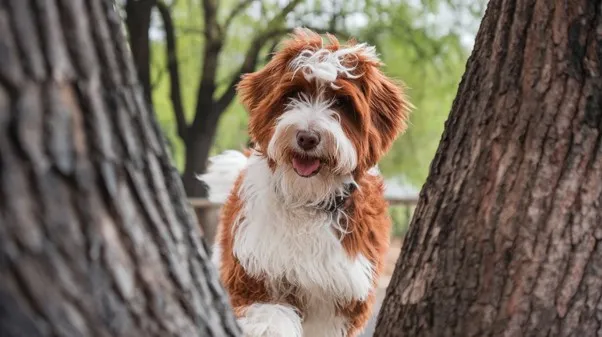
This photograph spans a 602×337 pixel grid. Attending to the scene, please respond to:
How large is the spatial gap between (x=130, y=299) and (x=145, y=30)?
12191mm

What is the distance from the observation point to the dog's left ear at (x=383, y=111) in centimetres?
445

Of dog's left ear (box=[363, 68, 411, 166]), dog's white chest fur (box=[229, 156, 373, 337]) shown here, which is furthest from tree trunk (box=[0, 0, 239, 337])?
dog's left ear (box=[363, 68, 411, 166])

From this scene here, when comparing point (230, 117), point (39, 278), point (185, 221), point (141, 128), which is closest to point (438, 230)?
point (185, 221)

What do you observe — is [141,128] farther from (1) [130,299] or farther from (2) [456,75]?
(2) [456,75]

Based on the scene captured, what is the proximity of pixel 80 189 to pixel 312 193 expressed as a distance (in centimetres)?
253

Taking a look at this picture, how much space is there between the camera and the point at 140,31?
45.3 ft

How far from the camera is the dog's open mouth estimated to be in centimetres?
419

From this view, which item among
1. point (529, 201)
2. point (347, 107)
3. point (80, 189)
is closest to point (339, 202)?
point (347, 107)

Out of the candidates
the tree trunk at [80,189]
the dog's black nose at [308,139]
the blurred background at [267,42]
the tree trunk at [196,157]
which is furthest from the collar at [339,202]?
the tree trunk at [196,157]

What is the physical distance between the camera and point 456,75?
50.6 ft

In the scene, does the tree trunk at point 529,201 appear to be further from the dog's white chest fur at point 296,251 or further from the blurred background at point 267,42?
the blurred background at point 267,42

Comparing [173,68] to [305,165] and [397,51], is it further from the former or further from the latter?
[305,165]

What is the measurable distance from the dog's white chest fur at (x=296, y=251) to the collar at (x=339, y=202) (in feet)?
0.12

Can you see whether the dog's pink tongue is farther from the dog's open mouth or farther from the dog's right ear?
the dog's right ear
